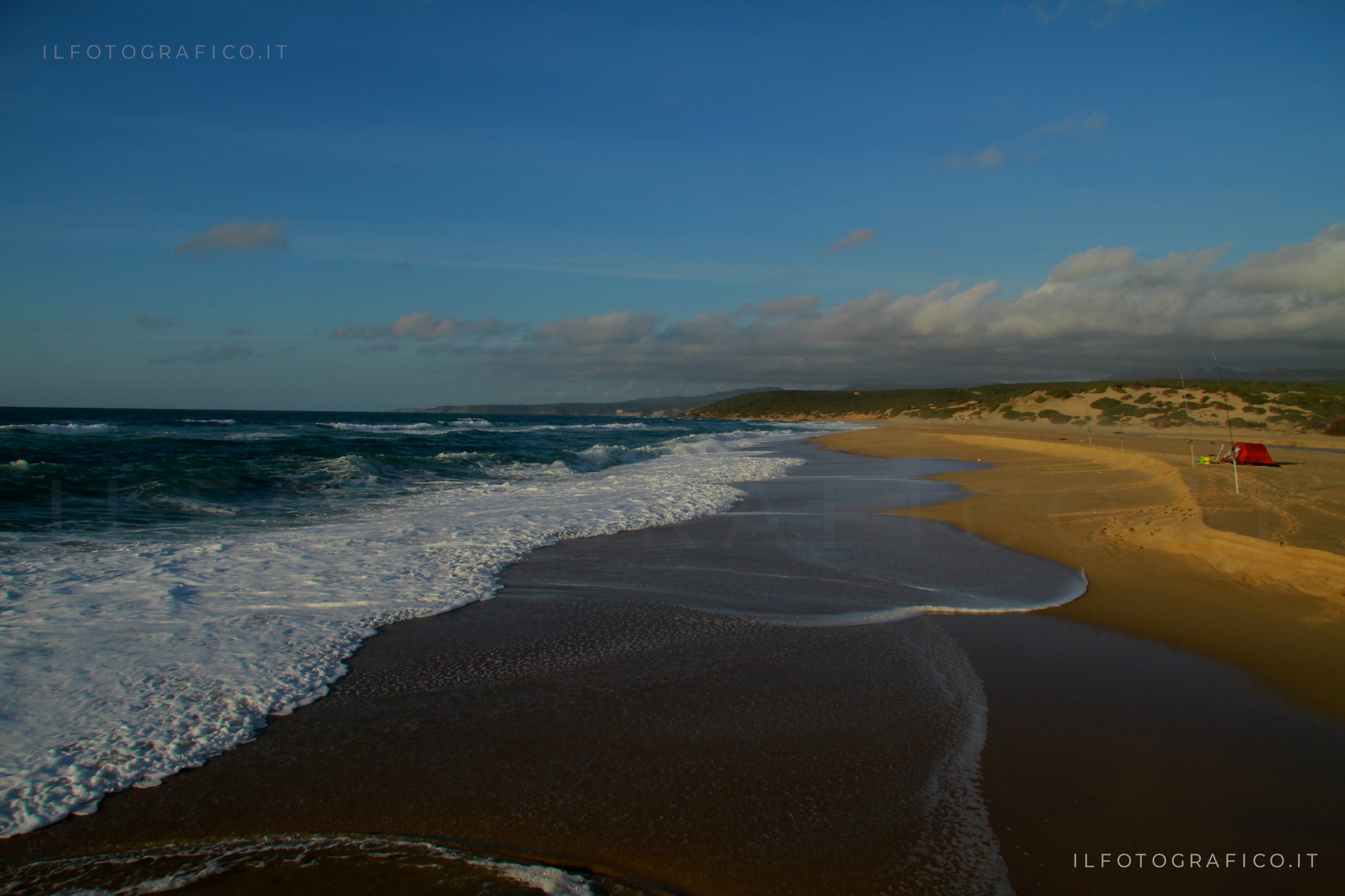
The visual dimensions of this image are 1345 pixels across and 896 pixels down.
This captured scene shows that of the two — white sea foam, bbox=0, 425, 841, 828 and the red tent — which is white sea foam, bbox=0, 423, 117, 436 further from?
the red tent

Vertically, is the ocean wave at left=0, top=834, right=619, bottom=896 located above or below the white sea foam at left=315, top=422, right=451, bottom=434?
below

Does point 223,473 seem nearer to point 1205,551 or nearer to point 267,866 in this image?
point 267,866

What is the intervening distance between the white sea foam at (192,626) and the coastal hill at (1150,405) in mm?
17525

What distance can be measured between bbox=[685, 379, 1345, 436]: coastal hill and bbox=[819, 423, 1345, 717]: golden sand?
510cm

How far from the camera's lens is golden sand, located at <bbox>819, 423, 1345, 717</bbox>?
488 centimetres

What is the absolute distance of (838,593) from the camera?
6309 millimetres

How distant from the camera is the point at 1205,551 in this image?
726 cm

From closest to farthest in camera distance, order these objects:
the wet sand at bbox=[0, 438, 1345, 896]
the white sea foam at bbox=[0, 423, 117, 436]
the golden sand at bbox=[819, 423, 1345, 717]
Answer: the wet sand at bbox=[0, 438, 1345, 896] → the golden sand at bbox=[819, 423, 1345, 717] → the white sea foam at bbox=[0, 423, 117, 436]

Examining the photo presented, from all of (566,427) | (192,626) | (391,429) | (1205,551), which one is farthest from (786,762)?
(566,427)

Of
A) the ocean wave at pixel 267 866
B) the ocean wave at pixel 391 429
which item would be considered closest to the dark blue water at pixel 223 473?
the ocean wave at pixel 267 866

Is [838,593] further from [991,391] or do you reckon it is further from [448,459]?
[991,391]

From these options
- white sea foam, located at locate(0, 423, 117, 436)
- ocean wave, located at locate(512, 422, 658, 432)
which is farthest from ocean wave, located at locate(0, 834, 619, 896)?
ocean wave, located at locate(512, 422, 658, 432)

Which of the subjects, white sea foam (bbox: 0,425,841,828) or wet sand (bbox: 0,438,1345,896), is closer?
wet sand (bbox: 0,438,1345,896)

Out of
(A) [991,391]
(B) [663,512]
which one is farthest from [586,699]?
(A) [991,391]
